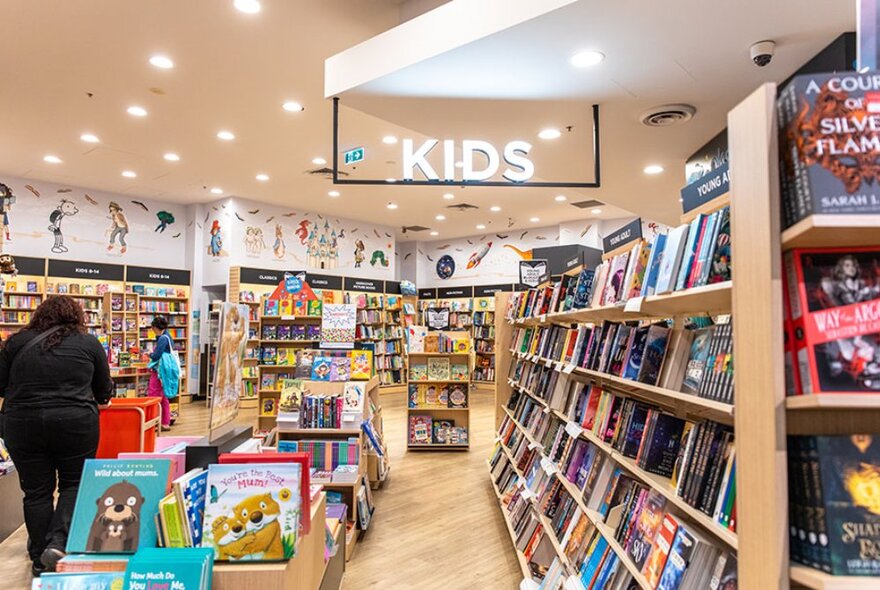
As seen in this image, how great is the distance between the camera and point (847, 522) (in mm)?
1044

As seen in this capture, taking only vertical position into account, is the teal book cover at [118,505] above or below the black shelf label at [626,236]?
below

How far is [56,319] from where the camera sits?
314 cm

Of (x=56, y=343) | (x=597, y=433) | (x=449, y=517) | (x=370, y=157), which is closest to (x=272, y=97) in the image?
(x=370, y=157)

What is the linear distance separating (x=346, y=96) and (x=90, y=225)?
28.3 feet

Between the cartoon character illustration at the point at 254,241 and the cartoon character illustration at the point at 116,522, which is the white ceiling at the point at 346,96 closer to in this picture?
the cartoon character illustration at the point at 254,241

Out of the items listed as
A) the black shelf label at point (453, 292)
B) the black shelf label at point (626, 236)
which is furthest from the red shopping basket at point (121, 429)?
the black shelf label at point (453, 292)

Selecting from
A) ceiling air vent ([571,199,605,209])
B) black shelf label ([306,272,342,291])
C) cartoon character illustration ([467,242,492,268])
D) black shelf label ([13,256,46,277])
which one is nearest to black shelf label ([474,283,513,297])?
cartoon character illustration ([467,242,492,268])

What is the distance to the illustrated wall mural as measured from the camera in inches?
370

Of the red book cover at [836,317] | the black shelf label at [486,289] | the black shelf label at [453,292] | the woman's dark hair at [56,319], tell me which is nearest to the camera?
the red book cover at [836,317]

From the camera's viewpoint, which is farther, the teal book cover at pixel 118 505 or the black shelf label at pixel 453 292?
the black shelf label at pixel 453 292

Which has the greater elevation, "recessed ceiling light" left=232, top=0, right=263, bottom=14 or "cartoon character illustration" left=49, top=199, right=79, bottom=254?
"recessed ceiling light" left=232, top=0, right=263, bottom=14

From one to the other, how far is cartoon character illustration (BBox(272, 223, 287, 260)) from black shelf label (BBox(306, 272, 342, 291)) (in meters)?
0.72

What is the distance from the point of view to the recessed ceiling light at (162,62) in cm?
512

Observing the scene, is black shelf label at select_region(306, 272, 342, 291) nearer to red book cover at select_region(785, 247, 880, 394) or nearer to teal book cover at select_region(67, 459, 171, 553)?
teal book cover at select_region(67, 459, 171, 553)
